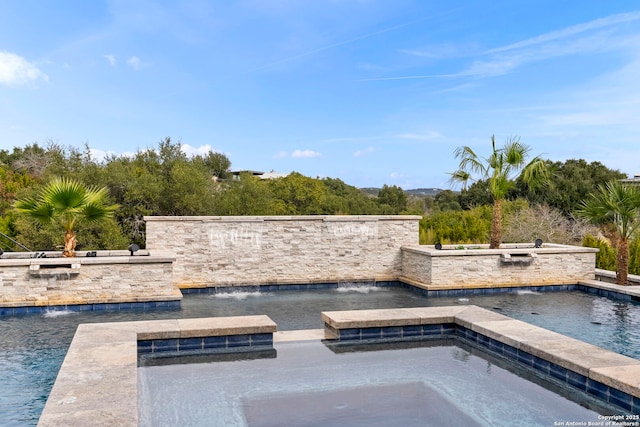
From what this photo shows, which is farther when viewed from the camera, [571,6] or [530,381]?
[571,6]

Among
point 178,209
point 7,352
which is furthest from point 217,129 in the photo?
point 7,352

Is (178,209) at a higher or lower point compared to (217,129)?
lower

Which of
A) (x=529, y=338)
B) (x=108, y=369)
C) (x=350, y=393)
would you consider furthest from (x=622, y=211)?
(x=108, y=369)

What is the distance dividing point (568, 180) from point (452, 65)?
46.6 feet

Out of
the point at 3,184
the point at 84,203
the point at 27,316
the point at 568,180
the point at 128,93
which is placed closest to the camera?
the point at 27,316

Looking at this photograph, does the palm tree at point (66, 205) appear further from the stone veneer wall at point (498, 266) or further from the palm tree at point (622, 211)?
the palm tree at point (622, 211)

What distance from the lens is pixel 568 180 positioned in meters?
29.6

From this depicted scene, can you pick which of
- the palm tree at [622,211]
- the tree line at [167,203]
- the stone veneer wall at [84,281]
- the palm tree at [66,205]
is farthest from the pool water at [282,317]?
the tree line at [167,203]

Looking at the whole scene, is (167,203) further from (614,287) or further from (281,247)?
(614,287)

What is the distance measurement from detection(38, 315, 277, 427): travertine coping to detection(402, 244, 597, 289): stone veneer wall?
Result: 5664 millimetres

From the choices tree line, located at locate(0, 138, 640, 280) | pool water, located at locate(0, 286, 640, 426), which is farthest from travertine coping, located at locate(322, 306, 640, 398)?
tree line, located at locate(0, 138, 640, 280)

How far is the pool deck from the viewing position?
4.00 m

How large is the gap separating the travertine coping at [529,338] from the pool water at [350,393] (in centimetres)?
34

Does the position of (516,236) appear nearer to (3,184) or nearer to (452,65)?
(452,65)
